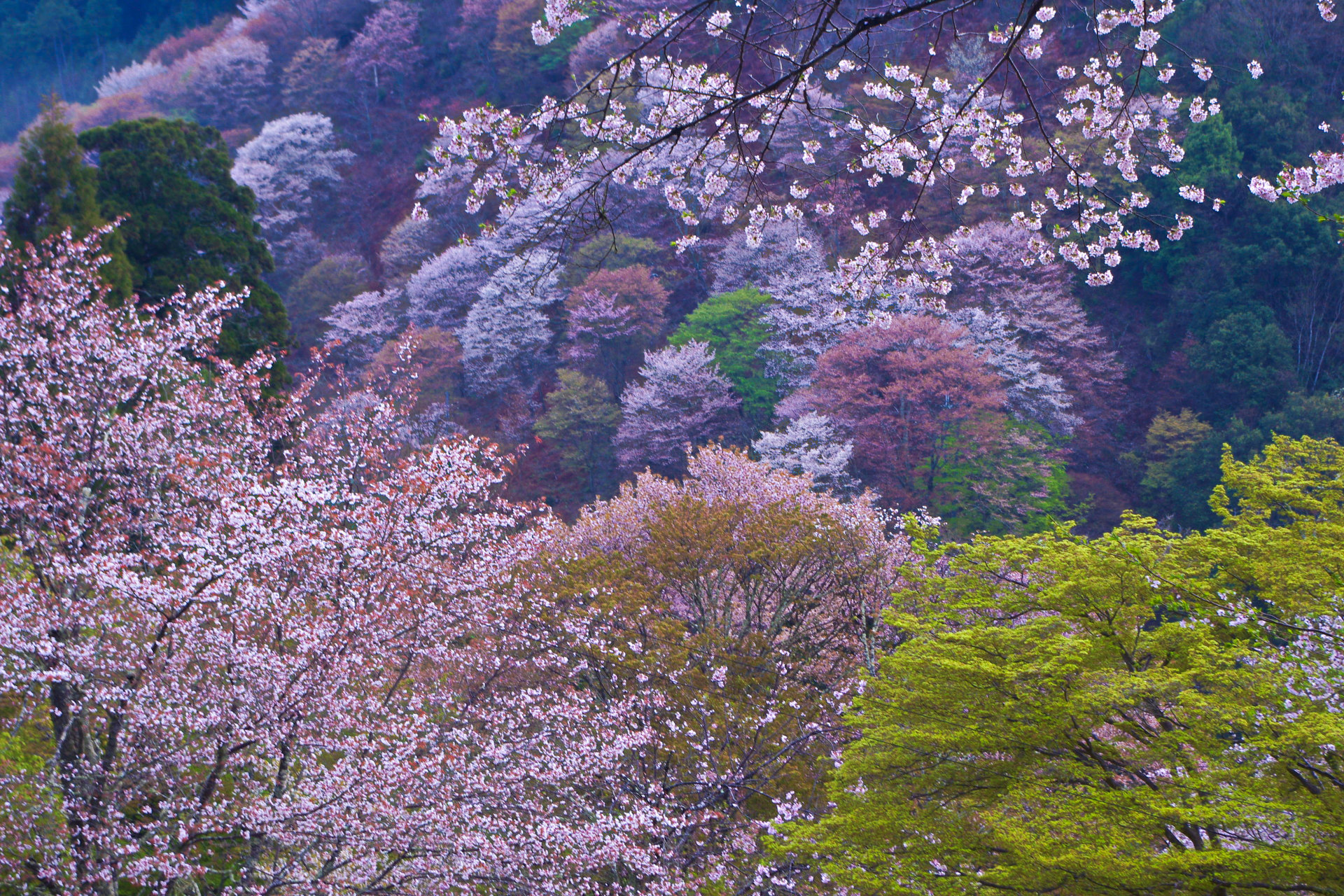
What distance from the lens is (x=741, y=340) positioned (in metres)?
24.5

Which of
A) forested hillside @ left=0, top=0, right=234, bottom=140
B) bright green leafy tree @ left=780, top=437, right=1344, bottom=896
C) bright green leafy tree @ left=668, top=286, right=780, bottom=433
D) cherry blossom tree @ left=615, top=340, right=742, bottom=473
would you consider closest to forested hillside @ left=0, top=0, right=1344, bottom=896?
bright green leafy tree @ left=780, top=437, right=1344, bottom=896

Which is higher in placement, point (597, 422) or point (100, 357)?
point (597, 422)

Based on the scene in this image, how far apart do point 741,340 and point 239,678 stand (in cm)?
2010

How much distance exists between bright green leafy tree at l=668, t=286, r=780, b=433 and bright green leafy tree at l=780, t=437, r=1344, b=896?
1772 cm

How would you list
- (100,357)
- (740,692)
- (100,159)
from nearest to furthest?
(100,357) → (740,692) → (100,159)

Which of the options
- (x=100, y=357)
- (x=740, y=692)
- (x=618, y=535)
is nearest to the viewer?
(x=100, y=357)

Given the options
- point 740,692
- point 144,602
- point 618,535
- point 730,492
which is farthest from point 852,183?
point 144,602

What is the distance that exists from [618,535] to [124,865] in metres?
8.15

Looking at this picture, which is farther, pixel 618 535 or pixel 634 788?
pixel 618 535

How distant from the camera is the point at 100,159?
16.6 metres

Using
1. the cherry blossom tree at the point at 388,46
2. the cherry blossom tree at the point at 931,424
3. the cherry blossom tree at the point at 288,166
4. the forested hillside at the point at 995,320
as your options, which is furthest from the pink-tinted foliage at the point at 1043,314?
the cherry blossom tree at the point at 388,46

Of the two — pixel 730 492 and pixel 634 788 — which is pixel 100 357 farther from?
pixel 730 492

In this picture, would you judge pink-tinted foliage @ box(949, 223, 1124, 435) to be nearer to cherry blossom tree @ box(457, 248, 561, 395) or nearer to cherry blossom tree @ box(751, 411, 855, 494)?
cherry blossom tree @ box(751, 411, 855, 494)

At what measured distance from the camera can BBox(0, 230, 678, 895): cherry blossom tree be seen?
5195mm
